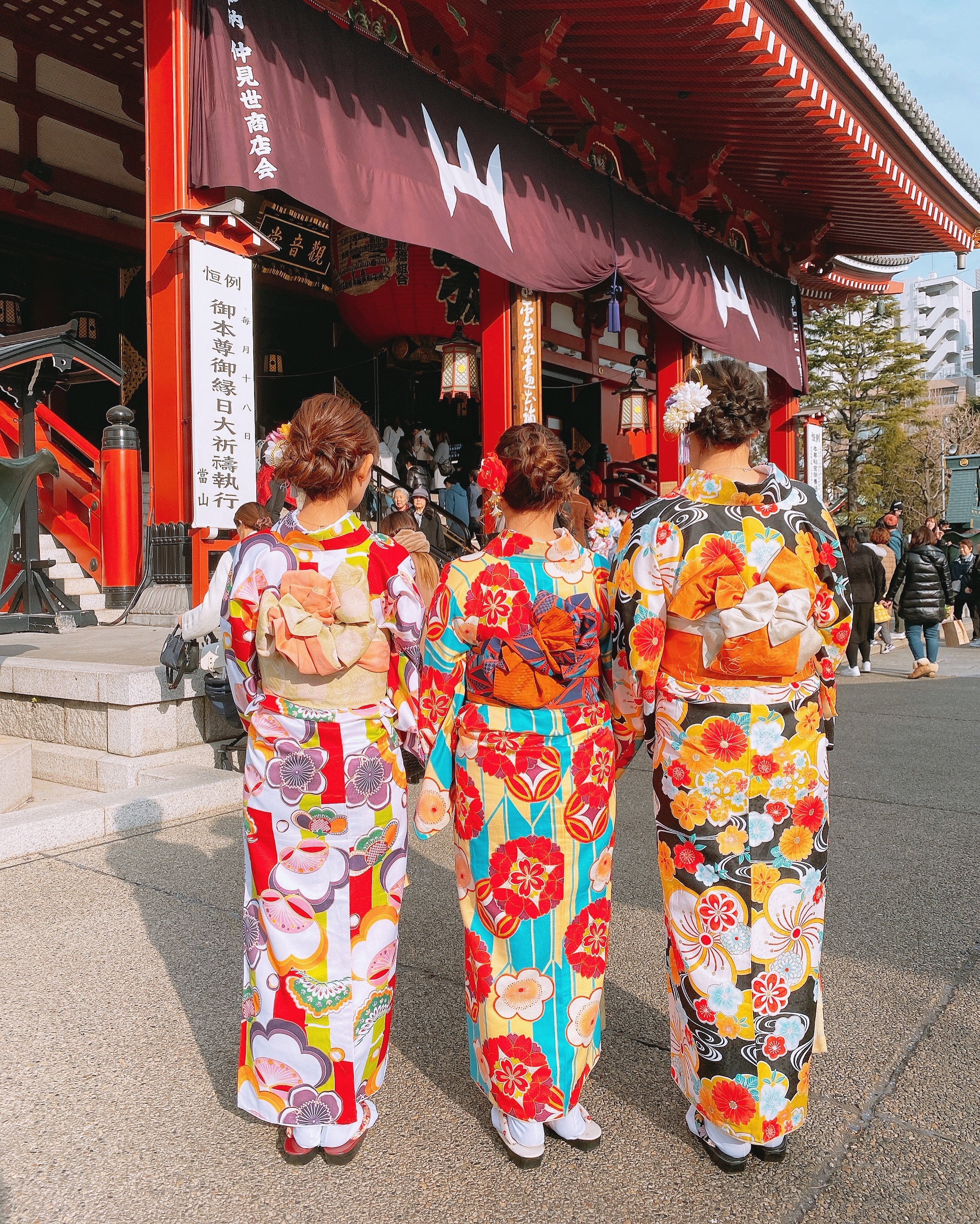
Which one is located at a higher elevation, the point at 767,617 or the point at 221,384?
the point at 221,384

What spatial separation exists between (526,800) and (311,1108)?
2.73 feet

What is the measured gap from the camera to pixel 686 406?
2.07m

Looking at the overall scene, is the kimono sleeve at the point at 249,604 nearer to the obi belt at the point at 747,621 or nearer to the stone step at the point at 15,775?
the obi belt at the point at 747,621

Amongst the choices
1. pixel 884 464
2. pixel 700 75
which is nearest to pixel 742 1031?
pixel 700 75

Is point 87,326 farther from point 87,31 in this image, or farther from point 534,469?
point 534,469

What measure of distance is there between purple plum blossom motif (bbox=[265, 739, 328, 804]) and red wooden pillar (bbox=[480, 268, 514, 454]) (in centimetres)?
664

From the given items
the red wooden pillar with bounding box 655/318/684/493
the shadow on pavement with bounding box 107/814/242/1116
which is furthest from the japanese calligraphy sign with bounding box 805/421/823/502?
the shadow on pavement with bounding box 107/814/242/1116

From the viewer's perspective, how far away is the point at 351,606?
1994mm

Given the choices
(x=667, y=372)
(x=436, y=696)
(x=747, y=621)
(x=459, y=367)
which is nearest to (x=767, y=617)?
(x=747, y=621)

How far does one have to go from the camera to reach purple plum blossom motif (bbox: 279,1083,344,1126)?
1.96 metres

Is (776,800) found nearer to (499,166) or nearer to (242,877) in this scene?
(242,877)

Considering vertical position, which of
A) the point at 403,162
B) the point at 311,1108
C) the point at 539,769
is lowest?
the point at 311,1108

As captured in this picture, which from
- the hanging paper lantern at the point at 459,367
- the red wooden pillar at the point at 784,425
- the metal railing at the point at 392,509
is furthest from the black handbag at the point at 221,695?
the red wooden pillar at the point at 784,425

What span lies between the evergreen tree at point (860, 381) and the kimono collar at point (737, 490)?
84.8ft
